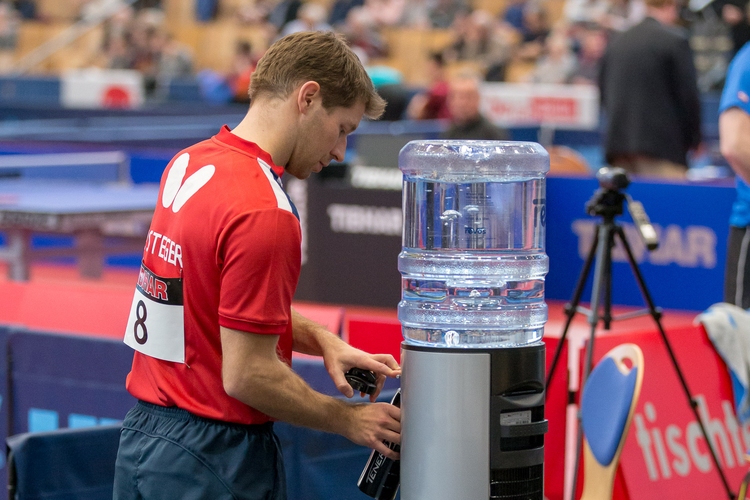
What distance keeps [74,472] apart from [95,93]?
55.5 ft

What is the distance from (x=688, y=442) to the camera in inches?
183

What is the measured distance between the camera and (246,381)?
2.27 m

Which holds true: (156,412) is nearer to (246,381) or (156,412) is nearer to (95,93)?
(246,381)

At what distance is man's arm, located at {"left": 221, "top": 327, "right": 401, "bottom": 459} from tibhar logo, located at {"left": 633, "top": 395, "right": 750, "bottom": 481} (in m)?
2.20

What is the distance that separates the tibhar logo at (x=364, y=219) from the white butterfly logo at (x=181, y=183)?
240 inches

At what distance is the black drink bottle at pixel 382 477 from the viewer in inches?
101

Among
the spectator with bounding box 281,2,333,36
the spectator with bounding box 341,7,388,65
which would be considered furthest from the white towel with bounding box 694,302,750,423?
the spectator with bounding box 281,2,333,36

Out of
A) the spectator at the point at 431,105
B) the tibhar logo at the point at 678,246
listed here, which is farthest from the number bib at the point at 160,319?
the spectator at the point at 431,105

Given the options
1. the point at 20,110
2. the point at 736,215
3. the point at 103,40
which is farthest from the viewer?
the point at 103,40

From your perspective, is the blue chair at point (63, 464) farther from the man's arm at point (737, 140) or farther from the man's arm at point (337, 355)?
the man's arm at point (737, 140)

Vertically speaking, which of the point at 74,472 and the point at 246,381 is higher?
the point at 246,381

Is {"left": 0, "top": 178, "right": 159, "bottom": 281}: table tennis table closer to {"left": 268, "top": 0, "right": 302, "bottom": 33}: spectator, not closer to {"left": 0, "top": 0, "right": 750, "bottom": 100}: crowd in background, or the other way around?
{"left": 0, "top": 0, "right": 750, "bottom": 100}: crowd in background

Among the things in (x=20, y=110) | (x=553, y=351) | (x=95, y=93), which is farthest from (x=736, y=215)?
(x=95, y=93)

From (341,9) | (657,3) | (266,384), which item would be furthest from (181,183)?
(341,9)
